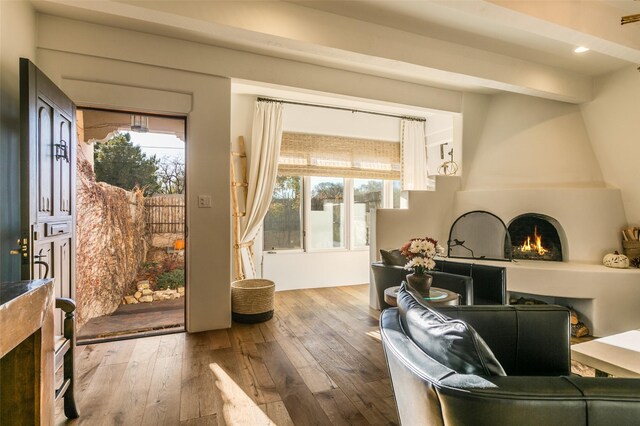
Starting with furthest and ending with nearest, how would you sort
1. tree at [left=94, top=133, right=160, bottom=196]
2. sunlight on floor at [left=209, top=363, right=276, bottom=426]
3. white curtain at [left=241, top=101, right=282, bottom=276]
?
1. tree at [left=94, top=133, right=160, bottom=196]
2. white curtain at [left=241, top=101, right=282, bottom=276]
3. sunlight on floor at [left=209, top=363, right=276, bottom=426]

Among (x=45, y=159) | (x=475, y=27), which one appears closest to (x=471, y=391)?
(x=45, y=159)

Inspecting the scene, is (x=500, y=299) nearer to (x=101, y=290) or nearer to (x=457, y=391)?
(x=457, y=391)

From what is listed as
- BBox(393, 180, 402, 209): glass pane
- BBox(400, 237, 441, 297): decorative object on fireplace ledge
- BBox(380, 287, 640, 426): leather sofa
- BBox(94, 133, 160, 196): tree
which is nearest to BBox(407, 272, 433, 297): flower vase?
BBox(400, 237, 441, 297): decorative object on fireplace ledge

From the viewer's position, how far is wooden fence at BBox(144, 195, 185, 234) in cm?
466

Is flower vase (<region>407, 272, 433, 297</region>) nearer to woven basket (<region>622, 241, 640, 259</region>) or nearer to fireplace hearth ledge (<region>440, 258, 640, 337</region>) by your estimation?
fireplace hearth ledge (<region>440, 258, 640, 337</region>)

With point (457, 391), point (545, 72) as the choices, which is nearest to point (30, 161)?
point (457, 391)

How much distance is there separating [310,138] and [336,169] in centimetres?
60

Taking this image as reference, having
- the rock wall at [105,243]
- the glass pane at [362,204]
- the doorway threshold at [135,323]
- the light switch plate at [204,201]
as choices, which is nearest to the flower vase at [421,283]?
the light switch plate at [204,201]

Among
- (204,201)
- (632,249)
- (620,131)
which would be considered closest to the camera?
(204,201)

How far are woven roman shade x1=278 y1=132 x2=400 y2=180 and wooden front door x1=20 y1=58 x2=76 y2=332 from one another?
2498mm

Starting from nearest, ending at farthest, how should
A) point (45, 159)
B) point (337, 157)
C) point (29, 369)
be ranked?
point (29, 369), point (45, 159), point (337, 157)

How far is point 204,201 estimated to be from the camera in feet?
10.1

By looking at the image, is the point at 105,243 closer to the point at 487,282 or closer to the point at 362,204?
the point at 362,204

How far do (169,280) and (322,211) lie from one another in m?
2.48
